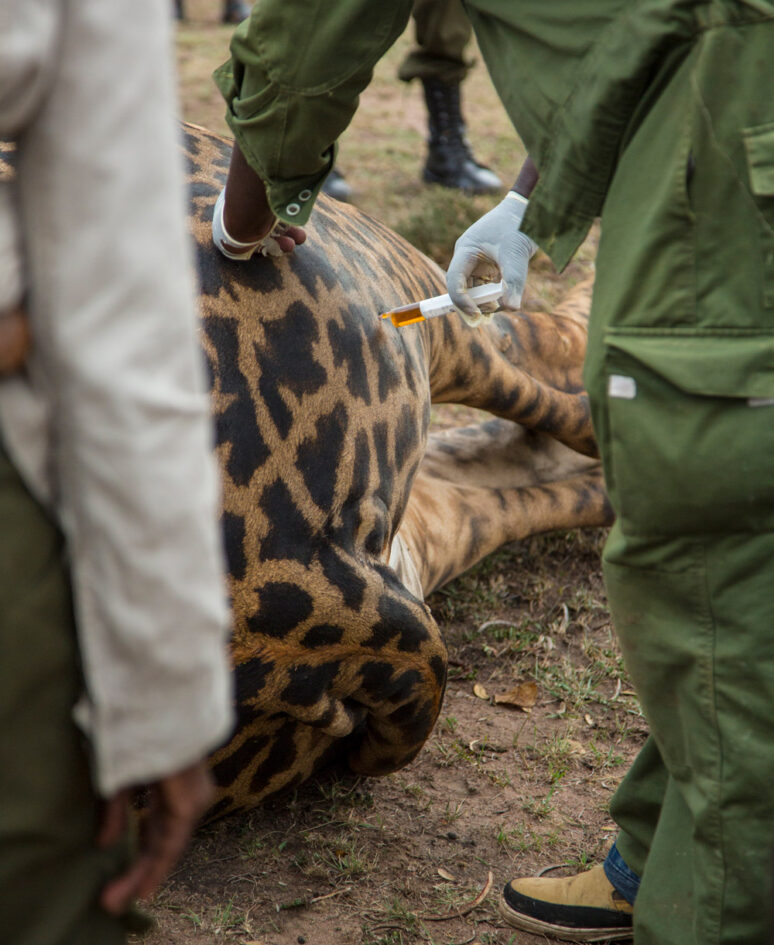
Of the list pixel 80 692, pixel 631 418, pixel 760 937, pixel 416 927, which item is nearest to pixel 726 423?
pixel 631 418

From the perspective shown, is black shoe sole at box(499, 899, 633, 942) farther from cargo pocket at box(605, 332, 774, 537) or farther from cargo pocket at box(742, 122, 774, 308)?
cargo pocket at box(742, 122, 774, 308)

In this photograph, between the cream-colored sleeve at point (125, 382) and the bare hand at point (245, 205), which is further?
the bare hand at point (245, 205)

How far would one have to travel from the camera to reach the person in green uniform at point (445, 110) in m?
5.57

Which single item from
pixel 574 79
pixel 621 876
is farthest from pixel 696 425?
pixel 621 876

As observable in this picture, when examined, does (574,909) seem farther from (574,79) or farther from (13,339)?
(13,339)

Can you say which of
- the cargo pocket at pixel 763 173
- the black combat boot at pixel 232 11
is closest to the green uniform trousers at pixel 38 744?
the cargo pocket at pixel 763 173

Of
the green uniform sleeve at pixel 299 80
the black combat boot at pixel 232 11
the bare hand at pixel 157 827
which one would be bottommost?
the black combat boot at pixel 232 11

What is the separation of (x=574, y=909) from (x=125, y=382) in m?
1.50

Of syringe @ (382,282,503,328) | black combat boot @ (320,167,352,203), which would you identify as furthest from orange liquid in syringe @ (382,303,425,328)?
black combat boot @ (320,167,352,203)

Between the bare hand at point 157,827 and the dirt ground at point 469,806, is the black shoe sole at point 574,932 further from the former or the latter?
the bare hand at point 157,827

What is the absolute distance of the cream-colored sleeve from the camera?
0.92 m

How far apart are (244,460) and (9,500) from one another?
38.8 inches

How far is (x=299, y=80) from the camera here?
171 centimetres

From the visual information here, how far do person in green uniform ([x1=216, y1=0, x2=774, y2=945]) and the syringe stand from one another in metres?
0.51
